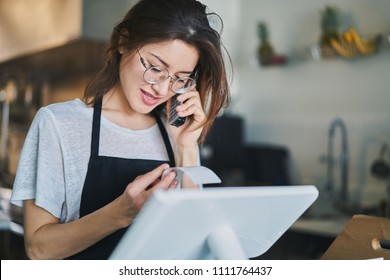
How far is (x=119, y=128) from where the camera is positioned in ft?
3.80

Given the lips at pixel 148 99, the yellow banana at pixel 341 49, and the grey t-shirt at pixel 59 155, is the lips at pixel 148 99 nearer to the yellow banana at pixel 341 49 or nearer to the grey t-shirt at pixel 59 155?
the grey t-shirt at pixel 59 155

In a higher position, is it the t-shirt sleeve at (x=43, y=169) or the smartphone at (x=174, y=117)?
the smartphone at (x=174, y=117)

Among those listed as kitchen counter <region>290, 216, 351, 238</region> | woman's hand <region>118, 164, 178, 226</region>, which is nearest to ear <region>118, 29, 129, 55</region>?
woman's hand <region>118, 164, 178, 226</region>

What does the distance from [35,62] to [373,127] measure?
7.75 ft

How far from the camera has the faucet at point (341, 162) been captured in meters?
2.73

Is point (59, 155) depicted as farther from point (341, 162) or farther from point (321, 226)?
point (341, 162)

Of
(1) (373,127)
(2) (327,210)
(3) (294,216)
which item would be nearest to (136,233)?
(3) (294,216)

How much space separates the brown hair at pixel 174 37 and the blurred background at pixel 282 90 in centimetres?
109

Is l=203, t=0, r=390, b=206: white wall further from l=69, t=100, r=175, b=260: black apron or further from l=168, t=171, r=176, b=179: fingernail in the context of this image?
l=168, t=171, r=176, b=179: fingernail

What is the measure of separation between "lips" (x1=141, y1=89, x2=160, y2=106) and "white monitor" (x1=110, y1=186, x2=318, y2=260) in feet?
1.53

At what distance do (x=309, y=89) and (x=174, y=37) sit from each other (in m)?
2.14

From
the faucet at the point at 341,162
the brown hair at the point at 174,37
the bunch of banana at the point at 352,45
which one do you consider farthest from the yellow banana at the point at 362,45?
the brown hair at the point at 174,37
